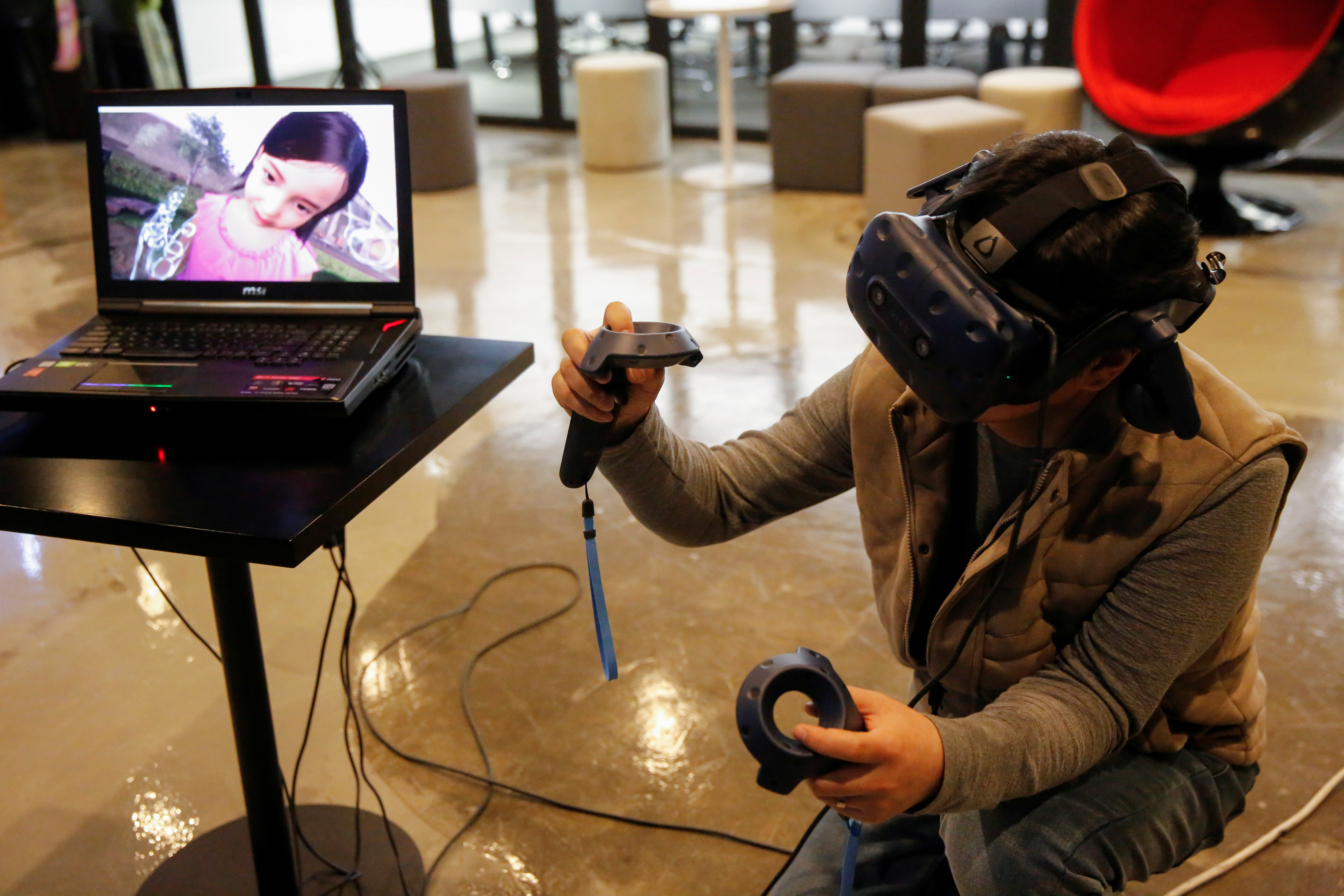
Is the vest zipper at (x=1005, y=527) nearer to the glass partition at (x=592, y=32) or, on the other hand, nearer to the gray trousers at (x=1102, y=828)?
the gray trousers at (x=1102, y=828)

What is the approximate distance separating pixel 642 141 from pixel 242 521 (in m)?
4.62

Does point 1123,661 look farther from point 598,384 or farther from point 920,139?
point 920,139

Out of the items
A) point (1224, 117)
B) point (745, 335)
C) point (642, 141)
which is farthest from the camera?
point (642, 141)

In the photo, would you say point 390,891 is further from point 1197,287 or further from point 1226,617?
point 1197,287

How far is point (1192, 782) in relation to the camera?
1209mm

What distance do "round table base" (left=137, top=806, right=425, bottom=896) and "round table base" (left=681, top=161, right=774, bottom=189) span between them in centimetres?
381

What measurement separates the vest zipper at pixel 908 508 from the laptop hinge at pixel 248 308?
2.34 feet

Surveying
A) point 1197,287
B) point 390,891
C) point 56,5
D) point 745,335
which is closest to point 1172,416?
point 1197,287

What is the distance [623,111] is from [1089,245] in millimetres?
4740

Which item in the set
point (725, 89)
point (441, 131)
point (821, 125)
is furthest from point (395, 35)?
point (821, 125)

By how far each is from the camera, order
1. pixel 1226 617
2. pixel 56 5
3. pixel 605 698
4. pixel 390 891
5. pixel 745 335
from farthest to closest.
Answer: pixel 56 5, pixel 745 335, pixel 605 698, pixel 390 891, pixel 1226 617

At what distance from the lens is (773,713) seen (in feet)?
3.12

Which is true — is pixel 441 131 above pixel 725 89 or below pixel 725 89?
below

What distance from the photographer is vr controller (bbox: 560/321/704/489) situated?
1.04 m
